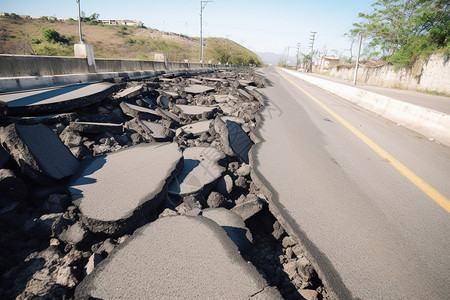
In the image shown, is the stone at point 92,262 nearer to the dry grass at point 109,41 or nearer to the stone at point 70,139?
the stone at point 70,139

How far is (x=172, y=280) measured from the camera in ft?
4.35

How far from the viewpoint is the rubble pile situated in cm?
151

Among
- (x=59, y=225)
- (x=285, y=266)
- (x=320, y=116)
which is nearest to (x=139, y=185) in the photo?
(x=59, y=225)

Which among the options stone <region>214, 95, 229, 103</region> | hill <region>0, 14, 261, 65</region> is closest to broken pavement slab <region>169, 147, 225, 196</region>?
stone <region>214, 95, 229, 103</region>

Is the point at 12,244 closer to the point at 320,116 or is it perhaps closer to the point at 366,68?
the point at 320,116

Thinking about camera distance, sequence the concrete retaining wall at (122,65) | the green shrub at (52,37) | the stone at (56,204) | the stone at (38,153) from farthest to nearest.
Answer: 1. the green shrub at (52,37)
2. the concrete retaining wall at (122,65)
3. the stone at (38,153)
4. the stone at (56,204)

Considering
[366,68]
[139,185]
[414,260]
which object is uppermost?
[366,68]

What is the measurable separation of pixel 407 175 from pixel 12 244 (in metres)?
4.06

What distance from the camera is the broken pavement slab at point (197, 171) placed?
2386 mm

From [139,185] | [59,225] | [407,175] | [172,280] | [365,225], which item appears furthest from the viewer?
[407,175]

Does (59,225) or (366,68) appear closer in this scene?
(59,225)

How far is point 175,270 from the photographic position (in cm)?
139

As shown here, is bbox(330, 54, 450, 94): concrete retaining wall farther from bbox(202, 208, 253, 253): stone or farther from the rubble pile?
bbox(202, 208, 253, 253): stone

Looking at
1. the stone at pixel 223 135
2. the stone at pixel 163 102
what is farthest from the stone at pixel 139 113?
the stone at pixel 223 135
